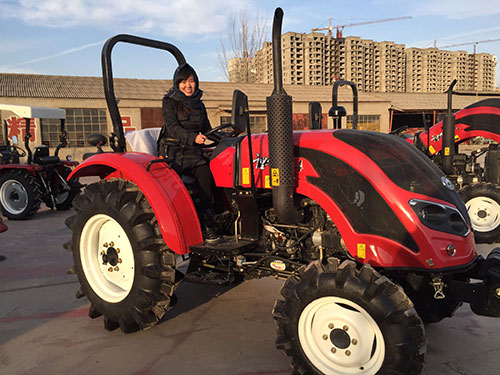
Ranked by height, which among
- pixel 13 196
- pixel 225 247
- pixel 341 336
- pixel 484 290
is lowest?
pixel 341 336

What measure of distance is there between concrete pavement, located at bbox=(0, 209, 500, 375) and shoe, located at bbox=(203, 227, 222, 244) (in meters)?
0.65

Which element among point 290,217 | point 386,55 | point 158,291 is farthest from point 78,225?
point 386,55

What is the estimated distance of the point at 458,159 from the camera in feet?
19.6

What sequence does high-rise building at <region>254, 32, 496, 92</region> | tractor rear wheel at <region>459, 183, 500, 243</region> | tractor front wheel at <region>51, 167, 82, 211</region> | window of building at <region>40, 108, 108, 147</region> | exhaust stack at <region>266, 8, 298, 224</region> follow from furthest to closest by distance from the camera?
high-rise building at <region>254, 32, 496, 92</region> < window of building at <region>40, 108, 108, 147</region> < tractor front wheel at <region>51, 167, 82, 211</region> < tractor rear wheel at <region>459, 183, 500, 243</region> < exhaust stack at <region>266, 8, 298, 224</region>

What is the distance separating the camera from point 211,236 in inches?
122

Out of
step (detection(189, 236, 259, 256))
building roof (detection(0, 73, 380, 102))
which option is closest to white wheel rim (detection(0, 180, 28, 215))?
step (detection(189, 236, 259, 256))

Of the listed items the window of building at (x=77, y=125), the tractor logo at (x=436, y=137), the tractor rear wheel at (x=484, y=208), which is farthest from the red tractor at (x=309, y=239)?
the window of building at (x=77, y=125)

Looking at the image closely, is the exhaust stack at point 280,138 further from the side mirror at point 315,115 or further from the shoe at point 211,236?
the side mirror at point 315,115

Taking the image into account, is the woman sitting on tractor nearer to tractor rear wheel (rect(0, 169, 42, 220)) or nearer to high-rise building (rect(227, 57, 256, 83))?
tractor rear wheel (rect(0, 169, 42, 220))

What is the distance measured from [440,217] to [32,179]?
7240 millimetres

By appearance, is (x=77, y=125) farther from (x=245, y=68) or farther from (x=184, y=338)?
(x=184, y=338)

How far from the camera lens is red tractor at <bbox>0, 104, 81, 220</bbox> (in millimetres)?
7625

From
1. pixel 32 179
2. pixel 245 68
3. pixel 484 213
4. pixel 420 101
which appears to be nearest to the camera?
pixel 484 213

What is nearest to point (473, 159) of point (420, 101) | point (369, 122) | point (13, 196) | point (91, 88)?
point (13, 196)
